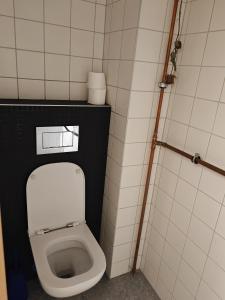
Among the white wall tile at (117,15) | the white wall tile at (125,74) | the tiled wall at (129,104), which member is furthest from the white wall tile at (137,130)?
the white wall tile at (117,15)

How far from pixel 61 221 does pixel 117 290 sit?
0.66m

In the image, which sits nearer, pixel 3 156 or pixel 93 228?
pixel 3 156

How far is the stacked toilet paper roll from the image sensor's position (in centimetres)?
152

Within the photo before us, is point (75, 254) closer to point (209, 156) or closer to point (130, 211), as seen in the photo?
point (130, 211)

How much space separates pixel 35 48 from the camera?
4.66 feet

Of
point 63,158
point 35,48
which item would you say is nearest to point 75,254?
point 63,158

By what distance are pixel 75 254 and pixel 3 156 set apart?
2.60 ft

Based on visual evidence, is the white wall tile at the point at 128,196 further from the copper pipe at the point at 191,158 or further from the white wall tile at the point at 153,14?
the white wall tile at the point at 153,14

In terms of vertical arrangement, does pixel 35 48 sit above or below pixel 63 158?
above

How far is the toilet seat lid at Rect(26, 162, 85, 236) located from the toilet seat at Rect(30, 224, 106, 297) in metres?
0.07

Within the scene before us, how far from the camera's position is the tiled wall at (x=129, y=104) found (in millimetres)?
1287

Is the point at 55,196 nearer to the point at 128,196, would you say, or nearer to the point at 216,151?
the point at 128,196

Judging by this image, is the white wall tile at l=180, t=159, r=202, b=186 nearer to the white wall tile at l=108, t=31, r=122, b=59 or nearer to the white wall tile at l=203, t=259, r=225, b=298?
the white wall tile at l=203, t=259, r=225, b=298

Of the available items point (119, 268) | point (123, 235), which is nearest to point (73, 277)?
point (123, 235)
